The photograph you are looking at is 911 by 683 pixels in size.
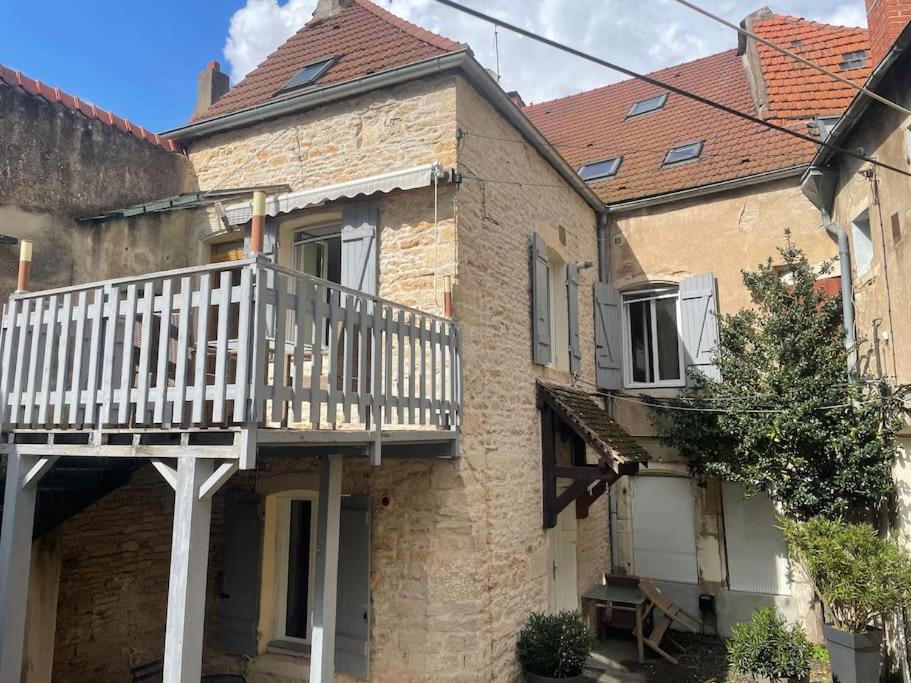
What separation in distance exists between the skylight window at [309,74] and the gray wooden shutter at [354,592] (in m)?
4.99

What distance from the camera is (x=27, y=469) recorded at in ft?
16.0

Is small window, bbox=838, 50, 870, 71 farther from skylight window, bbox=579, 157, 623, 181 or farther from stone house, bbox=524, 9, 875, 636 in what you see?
skylight window, bbox=579, 157, 623, 181

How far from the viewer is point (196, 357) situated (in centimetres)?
414

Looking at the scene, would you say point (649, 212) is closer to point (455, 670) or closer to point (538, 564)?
Answer: point (538, 564)

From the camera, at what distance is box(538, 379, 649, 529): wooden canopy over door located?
23.7 ft

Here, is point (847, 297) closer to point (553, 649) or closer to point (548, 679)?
point (553, 649)

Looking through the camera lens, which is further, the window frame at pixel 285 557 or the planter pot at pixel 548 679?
the window frame at pixel 285 557

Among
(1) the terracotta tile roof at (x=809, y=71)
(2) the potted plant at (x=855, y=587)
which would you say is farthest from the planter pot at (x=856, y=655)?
(1) the terracotta tile roof at (x=809, y=71)

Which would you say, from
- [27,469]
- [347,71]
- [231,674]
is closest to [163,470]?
[27,469]

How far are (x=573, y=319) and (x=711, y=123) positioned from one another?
5.14 m

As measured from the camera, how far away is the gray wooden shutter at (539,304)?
780cm

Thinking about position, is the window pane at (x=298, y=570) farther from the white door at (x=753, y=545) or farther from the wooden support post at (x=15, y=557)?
the white door at (x=753, y=545)

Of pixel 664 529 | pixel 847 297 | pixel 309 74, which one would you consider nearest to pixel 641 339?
pixel 664 529

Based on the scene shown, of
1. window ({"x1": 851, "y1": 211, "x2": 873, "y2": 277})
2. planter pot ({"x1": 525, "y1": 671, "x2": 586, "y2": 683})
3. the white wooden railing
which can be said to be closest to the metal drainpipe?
window ({"x1": 851, "y1": 211, "x2": 873, "y2": 277})
